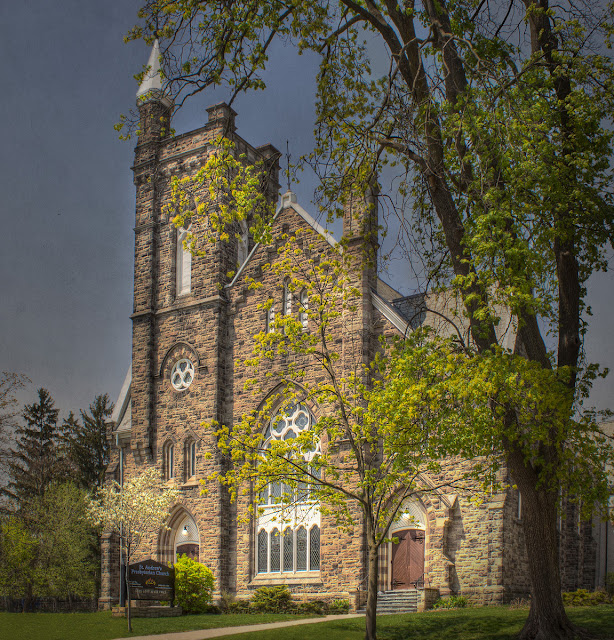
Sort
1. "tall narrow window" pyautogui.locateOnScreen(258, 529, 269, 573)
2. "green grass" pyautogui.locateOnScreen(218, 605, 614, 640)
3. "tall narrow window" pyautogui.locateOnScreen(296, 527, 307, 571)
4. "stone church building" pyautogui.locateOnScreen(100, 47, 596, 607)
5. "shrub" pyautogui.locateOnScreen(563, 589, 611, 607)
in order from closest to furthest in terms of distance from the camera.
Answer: "green grass" pyautogui.locateOnScreen(218, 605, 614, 640) → "shrub" pyautogui.locateOnScreen(563, 589, 611, 607) → "stone church building" pyautogui.locateOnScreen(100, 47, 596, 607) → "tall narrow window" pyautogui.locateOnScreen(296, 527, 307, 571) → "tall narrow window" pyautogui.locateOnScreen(258, 529, 269, 573)

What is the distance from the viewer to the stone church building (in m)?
20.7

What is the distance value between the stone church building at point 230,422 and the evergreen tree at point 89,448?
16.1 meters

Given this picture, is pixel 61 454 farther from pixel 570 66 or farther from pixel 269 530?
pixel 570 66

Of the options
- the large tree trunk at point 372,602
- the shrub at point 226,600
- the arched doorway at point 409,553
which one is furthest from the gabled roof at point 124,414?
the large tree trunk at point 372,602

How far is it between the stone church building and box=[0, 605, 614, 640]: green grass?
2473mm

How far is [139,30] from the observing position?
12.4m

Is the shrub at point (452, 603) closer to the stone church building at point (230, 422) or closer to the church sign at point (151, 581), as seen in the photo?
the stone church building at point (230, 422)

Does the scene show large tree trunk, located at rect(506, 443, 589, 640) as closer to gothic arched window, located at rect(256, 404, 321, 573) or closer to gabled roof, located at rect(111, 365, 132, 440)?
gothic arched window, located at rect(256, 404, 321, 573)

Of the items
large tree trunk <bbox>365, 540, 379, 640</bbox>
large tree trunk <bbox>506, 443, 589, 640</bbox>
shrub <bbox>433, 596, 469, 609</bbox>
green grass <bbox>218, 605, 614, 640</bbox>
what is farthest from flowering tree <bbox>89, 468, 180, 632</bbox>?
large tree trunk <bbox>506, 443, 589, 640</bbox>

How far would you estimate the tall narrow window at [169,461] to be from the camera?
89.2ft

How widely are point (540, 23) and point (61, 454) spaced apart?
42.2 metres

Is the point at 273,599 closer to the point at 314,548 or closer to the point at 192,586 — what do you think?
the point at 314,548

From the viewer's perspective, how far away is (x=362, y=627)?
16.5 m

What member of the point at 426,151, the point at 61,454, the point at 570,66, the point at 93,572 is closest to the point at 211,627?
the point at 426,151
